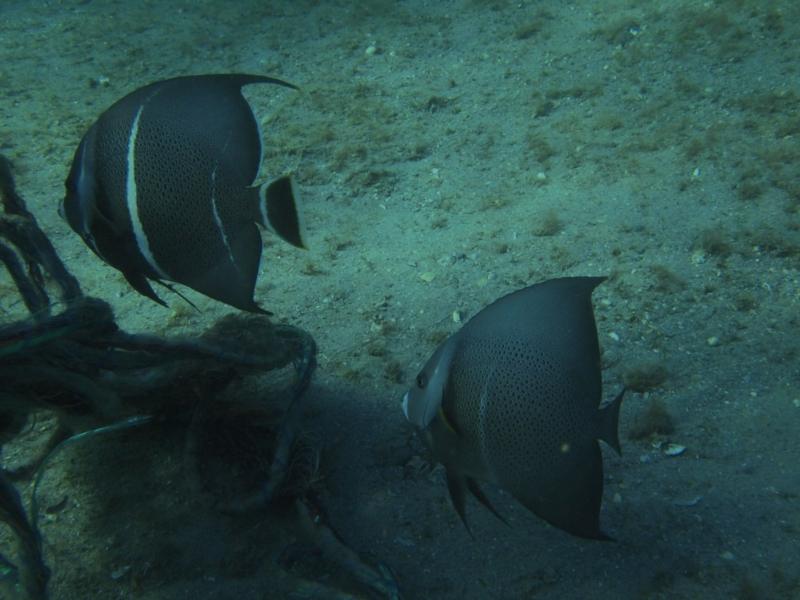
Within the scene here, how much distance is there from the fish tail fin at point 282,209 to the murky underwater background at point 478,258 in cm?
112

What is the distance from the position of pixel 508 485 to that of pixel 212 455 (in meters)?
1.40

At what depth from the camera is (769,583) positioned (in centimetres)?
209

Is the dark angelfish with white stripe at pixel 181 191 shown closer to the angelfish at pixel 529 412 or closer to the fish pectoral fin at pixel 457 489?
the angelfish at pixel 529 412

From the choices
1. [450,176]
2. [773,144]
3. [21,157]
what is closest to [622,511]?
[450,176]

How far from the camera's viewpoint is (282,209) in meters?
1.77

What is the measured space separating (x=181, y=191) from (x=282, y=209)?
30cm

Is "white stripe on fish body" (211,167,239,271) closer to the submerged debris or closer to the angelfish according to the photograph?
the submerged debris

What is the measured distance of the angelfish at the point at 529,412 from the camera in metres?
1.75

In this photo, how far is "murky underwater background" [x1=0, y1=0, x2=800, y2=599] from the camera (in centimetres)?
230

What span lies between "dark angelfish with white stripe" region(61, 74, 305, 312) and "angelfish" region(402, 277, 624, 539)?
658 millimetres

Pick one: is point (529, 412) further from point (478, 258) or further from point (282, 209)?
point (478, 258)

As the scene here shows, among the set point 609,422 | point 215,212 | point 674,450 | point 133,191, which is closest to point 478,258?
point 674,450

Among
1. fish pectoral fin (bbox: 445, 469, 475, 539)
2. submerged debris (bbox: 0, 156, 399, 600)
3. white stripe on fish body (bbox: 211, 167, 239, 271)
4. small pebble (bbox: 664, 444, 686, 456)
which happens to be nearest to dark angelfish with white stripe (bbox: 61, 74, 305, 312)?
white stripe on fish body (bbox: 211, 167, 239, 271)

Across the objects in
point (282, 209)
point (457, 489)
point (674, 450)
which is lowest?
point (674, 450)
